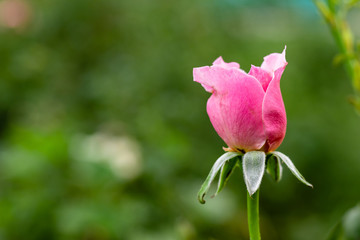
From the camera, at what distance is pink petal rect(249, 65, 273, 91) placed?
0.63m

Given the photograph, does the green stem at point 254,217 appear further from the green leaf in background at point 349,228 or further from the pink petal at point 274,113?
the green leaf in background at point 349,228

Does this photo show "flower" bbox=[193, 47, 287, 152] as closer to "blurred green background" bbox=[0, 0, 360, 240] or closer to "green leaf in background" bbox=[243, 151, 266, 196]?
"green leaf in background" bbox=[243, 151, 266, 196]

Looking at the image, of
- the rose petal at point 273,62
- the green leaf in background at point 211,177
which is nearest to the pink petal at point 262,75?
the rose petal at point 273,62

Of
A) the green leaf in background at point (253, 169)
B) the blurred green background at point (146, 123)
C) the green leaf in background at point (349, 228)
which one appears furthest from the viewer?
the blurred green background at point (146, 123)

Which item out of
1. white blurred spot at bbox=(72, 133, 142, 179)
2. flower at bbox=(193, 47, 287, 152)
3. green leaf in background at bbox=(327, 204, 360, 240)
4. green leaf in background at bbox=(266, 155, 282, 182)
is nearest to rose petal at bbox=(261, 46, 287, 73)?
flower at bbox=(193, 47, 287, 152)

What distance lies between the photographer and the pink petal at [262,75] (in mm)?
629

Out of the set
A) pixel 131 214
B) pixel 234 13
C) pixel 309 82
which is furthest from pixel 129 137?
pixel 234 13

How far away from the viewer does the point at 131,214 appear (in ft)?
5.99

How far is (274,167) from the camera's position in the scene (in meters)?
0.62

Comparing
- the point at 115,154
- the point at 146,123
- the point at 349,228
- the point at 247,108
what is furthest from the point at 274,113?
the point at 146,123

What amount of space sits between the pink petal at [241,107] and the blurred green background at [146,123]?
1.46 feet

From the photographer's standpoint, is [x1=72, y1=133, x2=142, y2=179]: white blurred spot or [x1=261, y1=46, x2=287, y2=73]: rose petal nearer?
[x1=261, y1=46, x2=287, y2=73]: rose petal

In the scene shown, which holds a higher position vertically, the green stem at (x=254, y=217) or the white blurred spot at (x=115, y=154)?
the green stem at (x=254, y=217)

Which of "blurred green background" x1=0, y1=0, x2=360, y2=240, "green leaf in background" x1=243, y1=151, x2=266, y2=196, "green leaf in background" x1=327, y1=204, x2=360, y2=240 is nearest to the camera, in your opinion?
"green leaf in background" x1=243, y1=151, x2=266, y2=196
